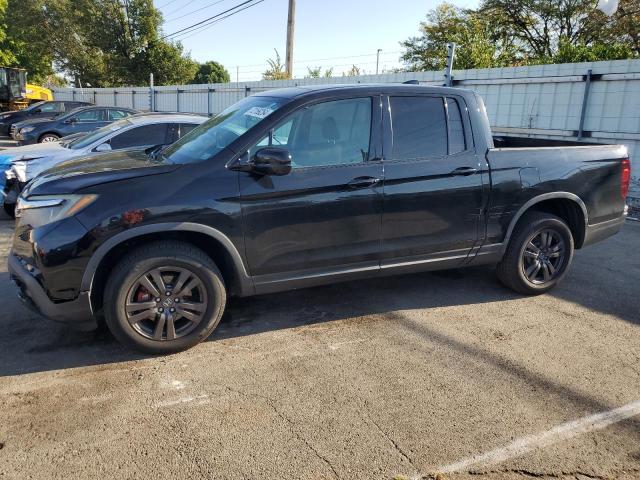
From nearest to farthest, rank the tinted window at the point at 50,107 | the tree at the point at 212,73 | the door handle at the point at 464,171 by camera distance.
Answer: the door handle at the point at 464,171
the tinted window at the point at 50,107
the tree at the point at 212,73

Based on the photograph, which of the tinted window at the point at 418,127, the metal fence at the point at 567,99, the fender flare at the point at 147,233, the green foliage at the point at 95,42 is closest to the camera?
the fender flare at the point at 147,233

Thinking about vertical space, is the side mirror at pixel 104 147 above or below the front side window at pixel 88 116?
below

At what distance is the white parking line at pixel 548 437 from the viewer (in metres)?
2.71

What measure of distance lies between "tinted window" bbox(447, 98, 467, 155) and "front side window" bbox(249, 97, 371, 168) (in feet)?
2.55

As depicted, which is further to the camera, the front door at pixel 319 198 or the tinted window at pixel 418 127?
the tinted window at pixel 418 127

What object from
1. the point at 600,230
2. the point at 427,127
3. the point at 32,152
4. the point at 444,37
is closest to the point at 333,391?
the point at 427,127

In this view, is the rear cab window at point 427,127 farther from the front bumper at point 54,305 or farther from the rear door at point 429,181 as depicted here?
the front bumper at point 54,305

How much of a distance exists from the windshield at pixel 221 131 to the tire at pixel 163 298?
2.39 feet

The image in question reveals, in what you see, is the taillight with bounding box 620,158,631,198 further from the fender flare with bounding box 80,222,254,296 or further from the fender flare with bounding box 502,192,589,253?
the fender flare with bounding box 80,222,254,296

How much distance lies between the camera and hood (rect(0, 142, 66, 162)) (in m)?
7.61

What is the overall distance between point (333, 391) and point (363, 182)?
1590 mm

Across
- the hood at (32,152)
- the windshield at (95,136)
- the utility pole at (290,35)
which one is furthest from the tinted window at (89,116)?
the utility pole at (290,35)

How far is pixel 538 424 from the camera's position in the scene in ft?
9.99

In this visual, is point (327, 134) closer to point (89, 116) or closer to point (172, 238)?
point (172, 238)
